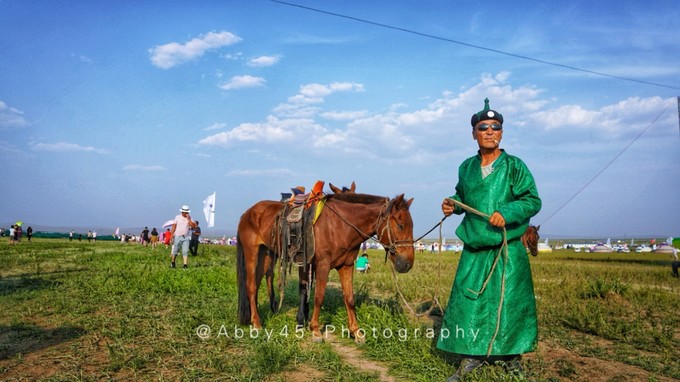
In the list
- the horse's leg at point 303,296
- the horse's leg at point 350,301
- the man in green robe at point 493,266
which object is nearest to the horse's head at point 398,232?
the horse's leg at point 350,301

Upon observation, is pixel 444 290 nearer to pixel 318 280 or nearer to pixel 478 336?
pixel 318 280

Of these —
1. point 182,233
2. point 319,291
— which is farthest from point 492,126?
point 182,233

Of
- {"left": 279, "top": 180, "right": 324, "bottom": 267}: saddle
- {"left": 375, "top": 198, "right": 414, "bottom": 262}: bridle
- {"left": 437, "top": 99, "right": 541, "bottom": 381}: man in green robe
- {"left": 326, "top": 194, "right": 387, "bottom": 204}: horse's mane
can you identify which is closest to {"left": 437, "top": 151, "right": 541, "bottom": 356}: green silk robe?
{"left": 437, "top": 99, "right": 541, "bottom": 381}: man in green robe

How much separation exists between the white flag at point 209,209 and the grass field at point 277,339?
13968mm

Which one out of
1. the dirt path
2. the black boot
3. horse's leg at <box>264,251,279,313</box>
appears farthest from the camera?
horse's leg at <box>264,251,279,313</box>

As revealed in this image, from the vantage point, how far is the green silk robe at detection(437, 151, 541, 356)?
4.13 m

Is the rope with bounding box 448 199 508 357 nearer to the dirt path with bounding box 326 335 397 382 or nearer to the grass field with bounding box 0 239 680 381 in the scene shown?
the grass field with bounding box 0 239 680 381

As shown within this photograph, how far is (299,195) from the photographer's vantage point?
7.69 metres

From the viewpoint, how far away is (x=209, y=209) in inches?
982

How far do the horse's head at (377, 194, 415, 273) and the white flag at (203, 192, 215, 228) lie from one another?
63.7 feet

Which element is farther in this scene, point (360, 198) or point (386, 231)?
point (360, 198)

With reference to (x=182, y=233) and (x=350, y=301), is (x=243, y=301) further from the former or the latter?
(x=182, y=233)

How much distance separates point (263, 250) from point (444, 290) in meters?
5.11

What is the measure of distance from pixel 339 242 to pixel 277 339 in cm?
164
